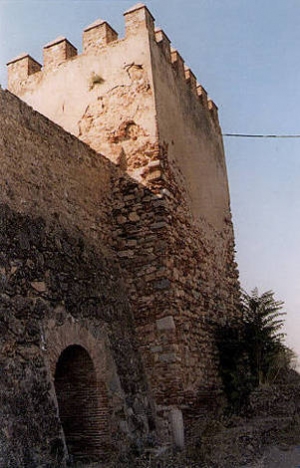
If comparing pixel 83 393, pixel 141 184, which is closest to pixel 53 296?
pixel 83 393

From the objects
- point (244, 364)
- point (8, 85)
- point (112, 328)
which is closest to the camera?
point (112, 328)

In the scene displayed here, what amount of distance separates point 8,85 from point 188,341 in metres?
5.99

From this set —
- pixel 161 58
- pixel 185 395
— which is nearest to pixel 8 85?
pixel 161 58

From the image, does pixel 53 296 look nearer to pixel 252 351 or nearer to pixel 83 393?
pixel 83 393

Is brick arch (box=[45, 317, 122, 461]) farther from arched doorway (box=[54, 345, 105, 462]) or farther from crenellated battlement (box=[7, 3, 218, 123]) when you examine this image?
crenellated battlement (box=[7, 3, 218, 123])

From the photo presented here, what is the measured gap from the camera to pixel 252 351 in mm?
9180

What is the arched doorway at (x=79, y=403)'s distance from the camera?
20.9 feet

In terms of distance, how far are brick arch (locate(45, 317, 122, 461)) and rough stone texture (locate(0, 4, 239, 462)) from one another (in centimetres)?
36

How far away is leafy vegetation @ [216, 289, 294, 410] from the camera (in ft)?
28.3

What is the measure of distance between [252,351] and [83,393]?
3.70m

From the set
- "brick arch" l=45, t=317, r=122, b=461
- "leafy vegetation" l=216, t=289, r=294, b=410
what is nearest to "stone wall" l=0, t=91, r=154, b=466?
"brick arch" l=45, t=317, r=122, b=461

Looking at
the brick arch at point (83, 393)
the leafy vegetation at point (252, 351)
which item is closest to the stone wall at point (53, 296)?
the brick arch at point (83, 393)

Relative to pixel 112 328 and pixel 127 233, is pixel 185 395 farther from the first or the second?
pixel 127 233

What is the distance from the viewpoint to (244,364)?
29.3 ft
